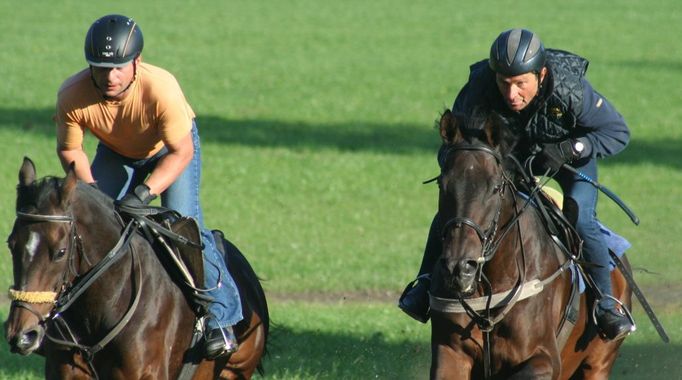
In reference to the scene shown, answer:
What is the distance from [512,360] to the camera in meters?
7.38

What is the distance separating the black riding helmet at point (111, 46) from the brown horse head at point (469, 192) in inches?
75.0

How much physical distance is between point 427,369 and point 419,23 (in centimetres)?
3343

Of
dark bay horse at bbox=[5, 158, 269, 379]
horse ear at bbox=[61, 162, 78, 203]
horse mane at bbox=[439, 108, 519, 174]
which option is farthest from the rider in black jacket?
horse ear at bbox=[61, 162, 78, 203]

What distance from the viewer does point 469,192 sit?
22.4 ft

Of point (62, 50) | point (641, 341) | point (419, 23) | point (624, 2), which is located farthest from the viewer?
point (624, 2)

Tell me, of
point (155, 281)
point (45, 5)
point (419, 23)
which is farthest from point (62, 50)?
point (155, 281)

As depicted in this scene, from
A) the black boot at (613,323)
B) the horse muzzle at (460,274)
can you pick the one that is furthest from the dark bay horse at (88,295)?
the black boot at (613,323)

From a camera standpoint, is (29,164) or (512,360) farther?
(512,360)

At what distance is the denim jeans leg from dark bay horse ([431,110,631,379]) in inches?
51.5

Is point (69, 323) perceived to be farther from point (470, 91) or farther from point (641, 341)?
point (641, 341)

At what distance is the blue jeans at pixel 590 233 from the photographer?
8250mm

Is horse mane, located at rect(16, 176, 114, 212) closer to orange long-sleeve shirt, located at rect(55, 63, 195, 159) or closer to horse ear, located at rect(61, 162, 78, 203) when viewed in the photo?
horse ear, located at rect(61, 162, 78, 203)

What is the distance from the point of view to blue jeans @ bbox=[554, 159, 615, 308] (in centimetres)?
825

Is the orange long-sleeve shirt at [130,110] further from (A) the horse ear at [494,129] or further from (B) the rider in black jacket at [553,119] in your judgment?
(A) the horse ear at [494,129]
